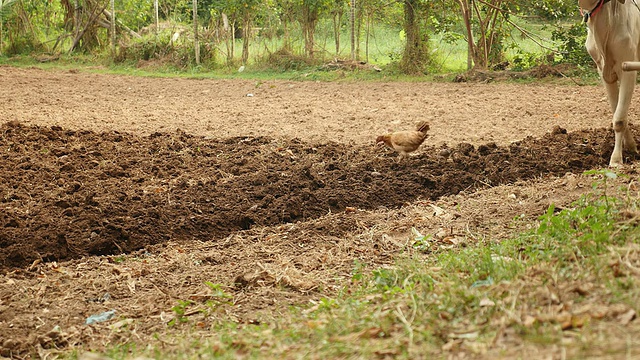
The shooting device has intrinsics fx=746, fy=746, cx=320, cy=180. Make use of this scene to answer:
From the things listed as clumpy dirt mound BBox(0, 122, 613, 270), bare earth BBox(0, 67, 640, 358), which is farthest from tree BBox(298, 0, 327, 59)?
clumpy dirt mound BBox(0, 122, 613, 270)

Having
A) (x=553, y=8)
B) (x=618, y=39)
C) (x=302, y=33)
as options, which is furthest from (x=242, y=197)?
(x=302, y=33)

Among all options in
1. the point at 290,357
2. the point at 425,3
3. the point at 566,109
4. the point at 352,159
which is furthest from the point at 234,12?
the point at 290,357

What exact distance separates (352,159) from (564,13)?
9219 mm

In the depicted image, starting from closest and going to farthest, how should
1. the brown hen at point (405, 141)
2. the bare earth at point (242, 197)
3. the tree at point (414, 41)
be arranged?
the bare earth at point (242, 197), the brown hen at point (405, 141), the tree at point (414, 41)

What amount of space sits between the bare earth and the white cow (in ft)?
2.00

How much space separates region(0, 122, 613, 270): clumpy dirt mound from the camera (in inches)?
229

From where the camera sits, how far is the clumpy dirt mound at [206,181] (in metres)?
5.80

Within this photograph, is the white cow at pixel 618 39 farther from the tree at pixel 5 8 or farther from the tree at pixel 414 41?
the tree at pixel 5 8

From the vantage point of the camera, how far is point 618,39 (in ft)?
20.9

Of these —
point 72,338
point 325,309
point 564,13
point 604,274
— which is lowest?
point 72,338

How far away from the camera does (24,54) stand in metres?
20.7

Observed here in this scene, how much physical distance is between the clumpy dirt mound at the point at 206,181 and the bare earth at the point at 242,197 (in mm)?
18

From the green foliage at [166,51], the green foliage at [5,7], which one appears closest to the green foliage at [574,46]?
the green foliage at [166,51]

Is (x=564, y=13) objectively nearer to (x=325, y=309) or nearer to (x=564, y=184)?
(x=564, y=184)
